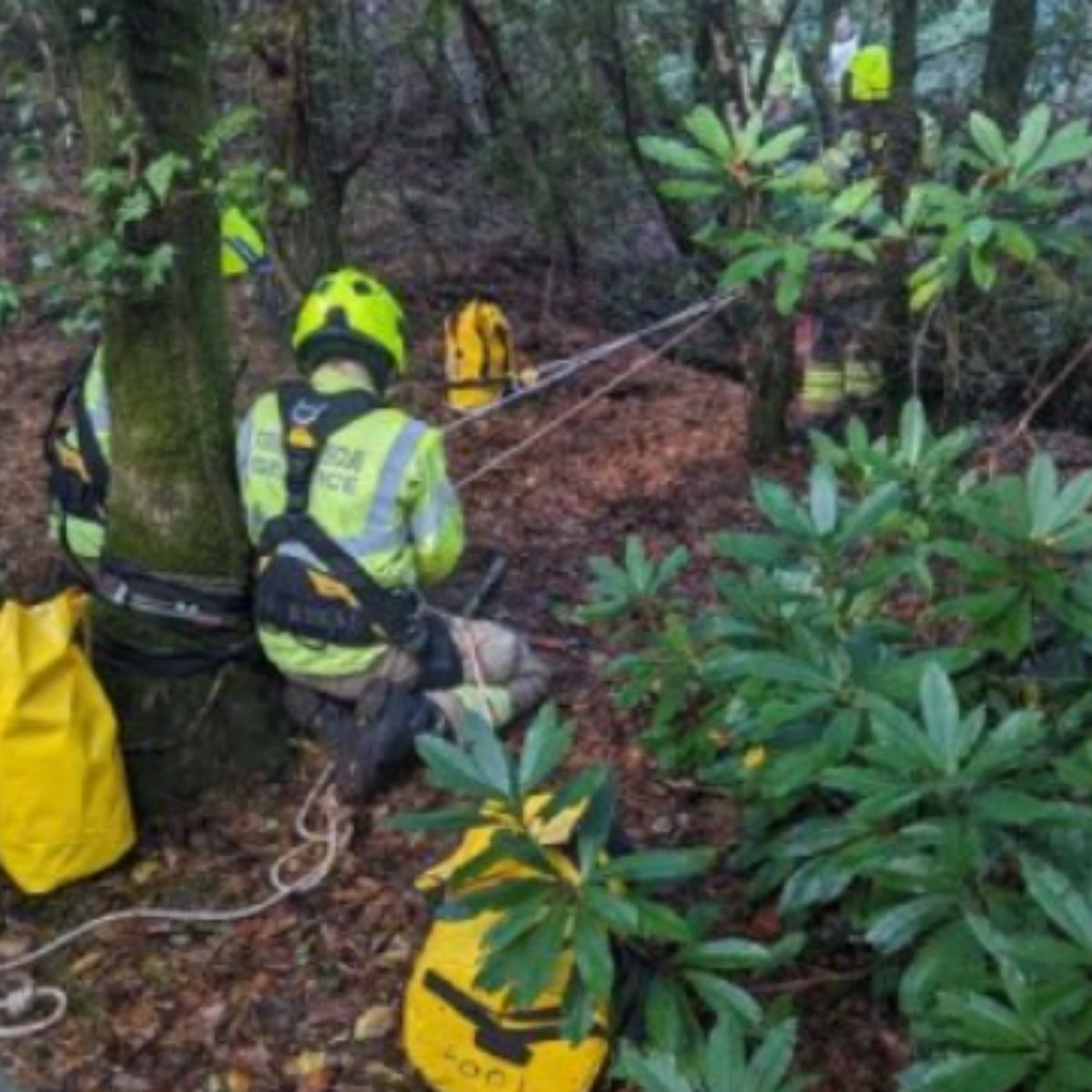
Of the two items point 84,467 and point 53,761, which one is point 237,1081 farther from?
point 84,467

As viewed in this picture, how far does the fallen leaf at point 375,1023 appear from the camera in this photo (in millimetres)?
3705

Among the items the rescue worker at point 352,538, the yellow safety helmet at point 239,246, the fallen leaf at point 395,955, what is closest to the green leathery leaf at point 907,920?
the fallen leaf at point 395,955

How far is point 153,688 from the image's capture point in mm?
4508

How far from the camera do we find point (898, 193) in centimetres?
561

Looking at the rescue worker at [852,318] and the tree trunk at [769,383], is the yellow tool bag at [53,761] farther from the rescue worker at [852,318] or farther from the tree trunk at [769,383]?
the tree trunk at [769,383]

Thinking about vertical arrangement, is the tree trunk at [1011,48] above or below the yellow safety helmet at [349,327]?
above

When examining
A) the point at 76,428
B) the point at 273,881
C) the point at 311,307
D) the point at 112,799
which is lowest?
the point at 273,881

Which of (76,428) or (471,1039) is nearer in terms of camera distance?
(471,1039)

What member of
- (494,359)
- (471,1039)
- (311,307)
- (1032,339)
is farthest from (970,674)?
(494,359)

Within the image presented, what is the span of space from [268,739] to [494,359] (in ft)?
11.3

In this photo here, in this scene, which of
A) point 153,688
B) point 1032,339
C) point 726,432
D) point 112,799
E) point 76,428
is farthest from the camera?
point 726,432

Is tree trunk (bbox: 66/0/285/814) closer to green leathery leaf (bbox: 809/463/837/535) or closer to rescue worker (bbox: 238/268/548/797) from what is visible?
rescue worker (bbox: 238/268/548/797)

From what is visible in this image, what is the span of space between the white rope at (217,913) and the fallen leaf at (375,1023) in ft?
1.77

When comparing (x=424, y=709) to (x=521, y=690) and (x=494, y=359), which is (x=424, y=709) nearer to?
(x=521, y=690)
